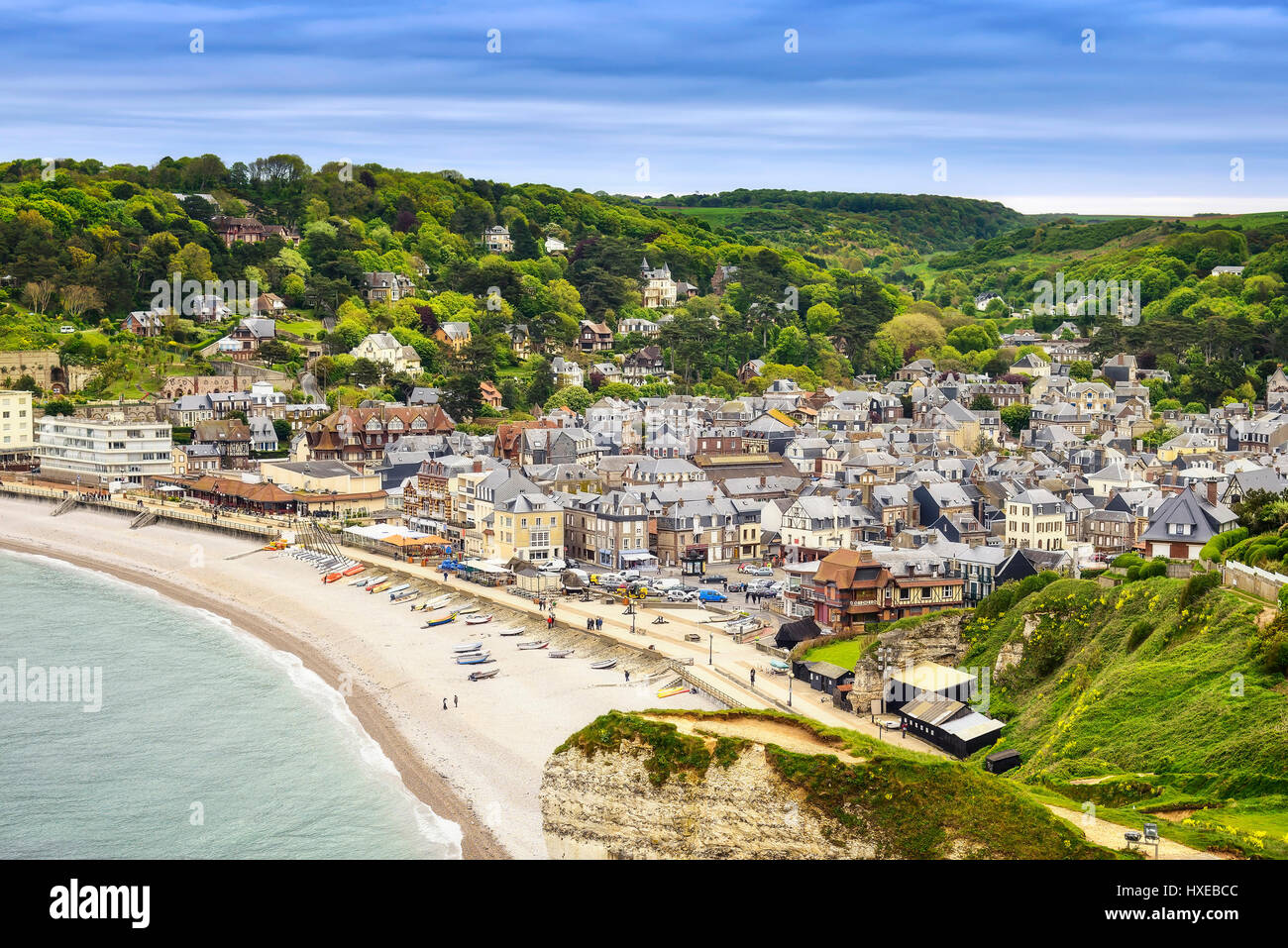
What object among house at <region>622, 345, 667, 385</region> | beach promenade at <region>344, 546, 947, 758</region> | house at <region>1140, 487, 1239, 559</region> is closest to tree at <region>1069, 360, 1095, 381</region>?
house at <region>622, 345, 667, 385</region>

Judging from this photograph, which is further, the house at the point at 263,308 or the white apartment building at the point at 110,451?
the house at the point at 263,308

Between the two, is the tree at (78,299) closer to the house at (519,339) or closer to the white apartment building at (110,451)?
the white apartment building at (110,451)

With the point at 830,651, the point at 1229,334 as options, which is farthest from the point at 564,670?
the point at 1229,334

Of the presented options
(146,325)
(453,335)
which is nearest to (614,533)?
(453,335)

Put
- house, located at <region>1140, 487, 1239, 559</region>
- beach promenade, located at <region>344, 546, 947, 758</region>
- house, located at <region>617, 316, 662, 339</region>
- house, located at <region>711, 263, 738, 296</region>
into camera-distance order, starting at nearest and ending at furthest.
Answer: beach promenade, located at <region>344, 546, 947, 758</region>
house, located at <region>1140, 487, 1239, 559</region>
house, located at <region>617, 316, 662, 339</region>
house, located at <region>711, 263, 738, 296</region>

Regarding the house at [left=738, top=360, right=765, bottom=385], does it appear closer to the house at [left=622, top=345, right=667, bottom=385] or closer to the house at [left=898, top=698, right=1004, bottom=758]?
the house at [left=622, top=345, right=667, bottom=385]

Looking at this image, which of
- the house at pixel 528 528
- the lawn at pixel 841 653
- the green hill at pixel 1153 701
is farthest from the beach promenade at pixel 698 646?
the green hill at pixel 1153 701

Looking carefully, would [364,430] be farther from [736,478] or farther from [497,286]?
[497,286]
